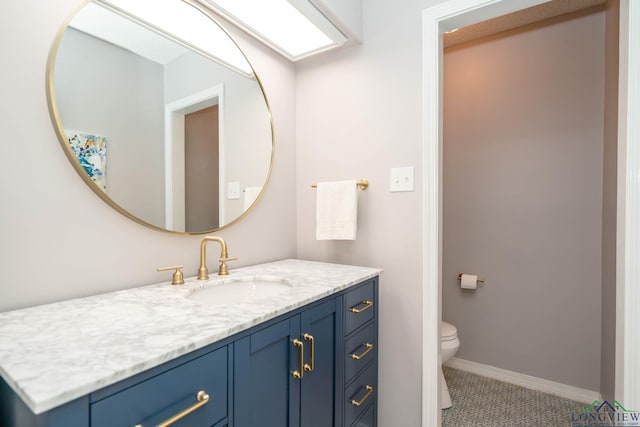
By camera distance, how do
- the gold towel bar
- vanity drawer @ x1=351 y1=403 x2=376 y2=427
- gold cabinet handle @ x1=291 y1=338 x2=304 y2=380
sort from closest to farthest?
gold cabinet handle @ x1=291 y1=338 x2=304 y2=380
vanity drawer @ x1=351 y1=403 x2=376 y2=427
the gold towel bar

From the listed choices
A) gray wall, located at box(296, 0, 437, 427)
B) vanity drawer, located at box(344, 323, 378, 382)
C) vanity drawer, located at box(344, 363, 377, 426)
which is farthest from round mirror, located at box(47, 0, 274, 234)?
vanity drawer, located at box(344, 363, 377, 426)

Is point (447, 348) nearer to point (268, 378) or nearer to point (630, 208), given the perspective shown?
point (630, 208)

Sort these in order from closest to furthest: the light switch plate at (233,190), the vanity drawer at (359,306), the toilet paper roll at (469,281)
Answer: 1. the vanity drawer at (359,306)
2. the light switch plate at (233,190)
3. the toilet paper roll at (469,281)

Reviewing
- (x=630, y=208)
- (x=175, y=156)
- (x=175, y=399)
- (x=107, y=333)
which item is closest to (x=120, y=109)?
(x=175, y=156)

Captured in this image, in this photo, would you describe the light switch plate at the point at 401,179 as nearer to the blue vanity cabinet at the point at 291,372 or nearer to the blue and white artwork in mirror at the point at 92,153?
the blue vanity cabinet at the point at 291,372

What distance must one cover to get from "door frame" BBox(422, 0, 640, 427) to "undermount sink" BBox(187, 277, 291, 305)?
699 mm

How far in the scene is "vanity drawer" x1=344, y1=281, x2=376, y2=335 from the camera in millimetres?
Answer: 1269

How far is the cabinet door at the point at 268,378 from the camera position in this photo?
31.9 inches

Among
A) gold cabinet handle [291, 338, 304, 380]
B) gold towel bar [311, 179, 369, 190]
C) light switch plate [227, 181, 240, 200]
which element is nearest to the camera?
gold cabinet handle [291, 338, 304, 380]

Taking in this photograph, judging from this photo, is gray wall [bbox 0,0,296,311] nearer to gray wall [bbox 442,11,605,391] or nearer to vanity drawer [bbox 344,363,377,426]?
vanity drawer [bbox 344,363,377,426]

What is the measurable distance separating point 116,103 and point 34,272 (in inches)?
23.9

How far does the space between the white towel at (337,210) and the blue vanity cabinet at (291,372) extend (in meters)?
0.50

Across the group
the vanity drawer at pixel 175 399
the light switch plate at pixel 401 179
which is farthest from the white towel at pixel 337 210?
the vanity drawer at pixel 175 399

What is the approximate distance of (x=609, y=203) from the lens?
5.43ft
